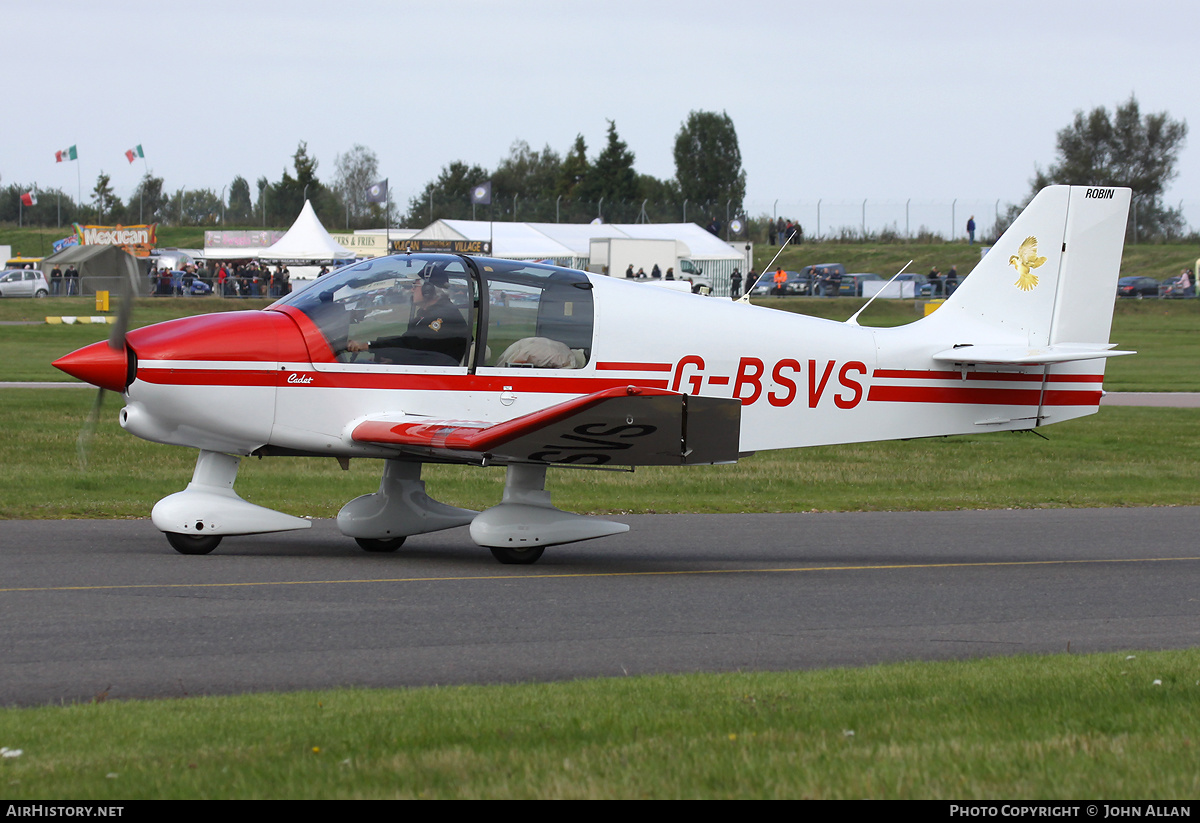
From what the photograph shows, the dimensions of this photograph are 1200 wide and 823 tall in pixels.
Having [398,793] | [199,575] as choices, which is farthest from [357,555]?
[398,793]

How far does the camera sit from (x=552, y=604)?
28.1ft

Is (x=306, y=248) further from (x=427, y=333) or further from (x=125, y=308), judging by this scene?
(x=125, y=308)

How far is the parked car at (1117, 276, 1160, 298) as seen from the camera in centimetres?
5975

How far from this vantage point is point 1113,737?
5082 millimetres

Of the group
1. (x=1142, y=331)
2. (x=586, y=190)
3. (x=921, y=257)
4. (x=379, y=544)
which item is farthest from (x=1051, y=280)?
(x=586, y=190)

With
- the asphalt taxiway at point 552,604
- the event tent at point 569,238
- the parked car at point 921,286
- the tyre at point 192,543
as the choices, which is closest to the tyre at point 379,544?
the asphalt taxiway at point 552,604

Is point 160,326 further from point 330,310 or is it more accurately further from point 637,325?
point 637,325

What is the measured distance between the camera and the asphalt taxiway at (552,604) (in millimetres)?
6848

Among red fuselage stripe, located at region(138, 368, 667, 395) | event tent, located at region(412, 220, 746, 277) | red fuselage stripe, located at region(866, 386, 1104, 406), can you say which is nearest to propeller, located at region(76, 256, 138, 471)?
red fuselage stripe, located at region(138, 368, 667, 395)

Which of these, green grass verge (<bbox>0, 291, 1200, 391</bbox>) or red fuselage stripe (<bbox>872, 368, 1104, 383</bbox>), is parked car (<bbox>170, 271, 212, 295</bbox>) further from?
red fuselage stripe (<bbox>872, 368, 1104, 383</bbox>)

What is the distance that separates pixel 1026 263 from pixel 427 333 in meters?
5.46

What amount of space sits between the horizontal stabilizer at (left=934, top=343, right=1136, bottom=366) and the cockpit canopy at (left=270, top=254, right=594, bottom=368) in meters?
3.38

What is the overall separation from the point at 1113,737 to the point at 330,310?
22.3ft

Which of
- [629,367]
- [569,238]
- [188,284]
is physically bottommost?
[188,284]
